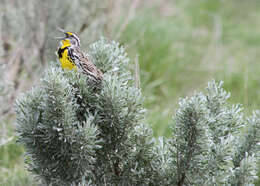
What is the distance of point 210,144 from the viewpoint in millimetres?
1947

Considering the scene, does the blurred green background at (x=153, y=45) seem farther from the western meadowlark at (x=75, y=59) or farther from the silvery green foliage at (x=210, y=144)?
the silvery green foliage at (x=210, y=144)

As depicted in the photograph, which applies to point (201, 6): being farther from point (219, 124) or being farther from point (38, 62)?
point (219, 124)

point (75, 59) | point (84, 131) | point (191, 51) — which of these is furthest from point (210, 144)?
point (191, 51)

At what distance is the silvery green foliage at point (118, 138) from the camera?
1803mm

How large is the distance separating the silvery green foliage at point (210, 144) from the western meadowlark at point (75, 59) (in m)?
0.46

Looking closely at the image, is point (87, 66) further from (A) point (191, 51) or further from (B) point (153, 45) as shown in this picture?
(A) point (191, 51)

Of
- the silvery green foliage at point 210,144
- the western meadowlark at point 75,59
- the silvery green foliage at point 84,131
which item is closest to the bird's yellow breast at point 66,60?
the western meadowlark at point 75,59

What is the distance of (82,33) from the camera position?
4332 millimetres

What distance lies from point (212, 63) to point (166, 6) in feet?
7.54

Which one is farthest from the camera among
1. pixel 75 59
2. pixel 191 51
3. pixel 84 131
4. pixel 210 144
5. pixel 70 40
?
pixel 191 51

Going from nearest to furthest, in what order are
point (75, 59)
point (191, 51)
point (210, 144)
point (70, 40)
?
point (210, 144) < point (75, 59) < point (70, 40) < point (191, 51)

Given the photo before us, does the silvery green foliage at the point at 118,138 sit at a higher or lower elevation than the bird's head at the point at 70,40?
lower

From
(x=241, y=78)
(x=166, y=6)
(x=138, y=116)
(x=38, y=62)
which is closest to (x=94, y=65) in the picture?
(x=138, y=116)

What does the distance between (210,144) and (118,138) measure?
426 mm
